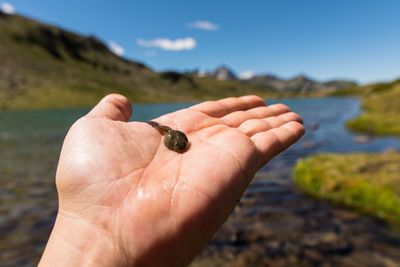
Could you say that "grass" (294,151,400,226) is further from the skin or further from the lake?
the skin

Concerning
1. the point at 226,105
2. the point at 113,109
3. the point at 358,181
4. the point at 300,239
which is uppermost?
the point at 226,105

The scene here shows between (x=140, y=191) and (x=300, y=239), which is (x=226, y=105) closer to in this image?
(x=140, y=191)

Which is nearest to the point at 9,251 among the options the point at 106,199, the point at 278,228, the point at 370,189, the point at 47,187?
the point at 47,187

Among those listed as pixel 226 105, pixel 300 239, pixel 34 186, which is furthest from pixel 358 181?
pixel 34 186

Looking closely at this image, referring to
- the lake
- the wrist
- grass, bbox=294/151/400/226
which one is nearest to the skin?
the wrist

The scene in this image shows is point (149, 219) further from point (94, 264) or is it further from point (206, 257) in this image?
point (206, 257)

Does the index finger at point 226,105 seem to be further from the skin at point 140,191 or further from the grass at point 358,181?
the grass at point 358,181

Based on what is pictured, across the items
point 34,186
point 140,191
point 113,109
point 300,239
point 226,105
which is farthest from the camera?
point 34,186
